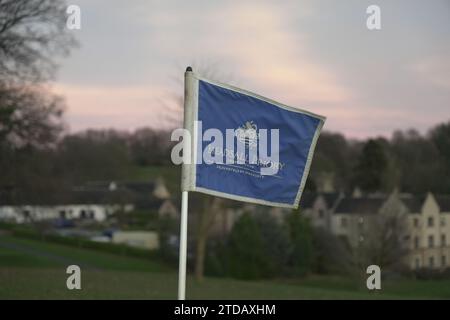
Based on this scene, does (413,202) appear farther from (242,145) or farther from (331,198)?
(242,145)

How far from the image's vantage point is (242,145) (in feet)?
19.2

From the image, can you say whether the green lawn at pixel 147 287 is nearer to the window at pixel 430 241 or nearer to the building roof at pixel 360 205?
the window at pixel 430 241

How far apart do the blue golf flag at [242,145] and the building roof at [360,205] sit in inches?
1004

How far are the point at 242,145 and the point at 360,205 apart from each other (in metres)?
29.6

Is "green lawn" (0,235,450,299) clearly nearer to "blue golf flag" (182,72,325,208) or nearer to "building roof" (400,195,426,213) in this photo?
"building roof" (400,195,426,213)

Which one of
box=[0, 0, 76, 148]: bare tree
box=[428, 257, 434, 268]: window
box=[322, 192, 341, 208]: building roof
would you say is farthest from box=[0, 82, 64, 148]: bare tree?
box=[322, 192, 341, 208]: building roof

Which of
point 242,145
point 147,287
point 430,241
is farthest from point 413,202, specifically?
point 242,145

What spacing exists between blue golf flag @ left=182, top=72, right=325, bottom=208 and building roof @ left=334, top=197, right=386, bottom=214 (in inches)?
1004

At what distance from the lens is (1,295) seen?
12070mm

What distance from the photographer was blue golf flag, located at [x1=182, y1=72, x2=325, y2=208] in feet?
19.0

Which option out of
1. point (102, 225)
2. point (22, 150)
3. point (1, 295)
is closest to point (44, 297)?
point (1, 295)

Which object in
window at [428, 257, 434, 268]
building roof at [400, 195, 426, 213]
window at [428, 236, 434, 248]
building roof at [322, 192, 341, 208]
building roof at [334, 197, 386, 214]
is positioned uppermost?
building roof at [322, 192, 341, 208]

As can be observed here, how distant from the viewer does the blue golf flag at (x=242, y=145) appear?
579 centimetres
